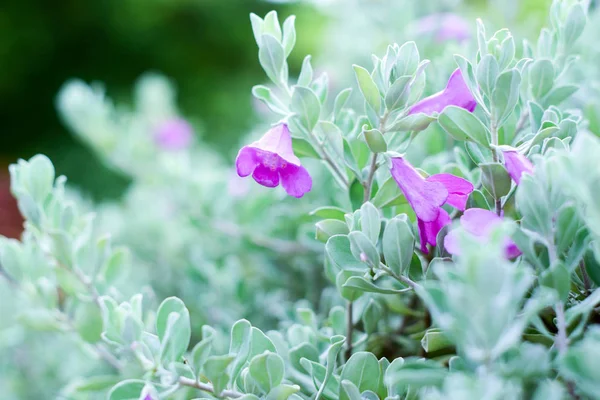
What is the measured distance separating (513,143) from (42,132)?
141 inches

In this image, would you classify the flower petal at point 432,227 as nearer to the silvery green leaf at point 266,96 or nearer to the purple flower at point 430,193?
the purple flower at point 430,193

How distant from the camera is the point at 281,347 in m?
0.51

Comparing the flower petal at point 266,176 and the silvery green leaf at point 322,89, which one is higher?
the silvery green leaf at point 322,89

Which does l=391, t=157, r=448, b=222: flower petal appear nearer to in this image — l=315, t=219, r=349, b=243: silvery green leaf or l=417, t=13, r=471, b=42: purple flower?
l=315, t=219, r=349, b=243: silvery green leaf

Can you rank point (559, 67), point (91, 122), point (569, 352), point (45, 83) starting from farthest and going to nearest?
1. point (45, 83)
2. point (91, 122)
3. point (559, 67)
4. point (569, 352)

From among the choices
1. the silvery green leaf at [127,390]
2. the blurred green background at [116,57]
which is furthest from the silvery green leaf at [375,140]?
the blurred green background at [116,57]

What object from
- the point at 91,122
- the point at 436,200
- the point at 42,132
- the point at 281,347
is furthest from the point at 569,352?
the point at 42,132

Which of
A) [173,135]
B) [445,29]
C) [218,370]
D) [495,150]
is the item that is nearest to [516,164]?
[495,150]

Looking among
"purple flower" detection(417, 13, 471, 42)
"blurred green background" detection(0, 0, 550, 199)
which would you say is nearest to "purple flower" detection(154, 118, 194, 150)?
"purple flower" detection(417, 13, 471, 42)

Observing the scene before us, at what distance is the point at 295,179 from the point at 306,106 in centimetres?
6

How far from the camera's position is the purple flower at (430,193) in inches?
16.3

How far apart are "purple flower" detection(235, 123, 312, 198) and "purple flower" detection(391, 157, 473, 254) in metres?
0.08

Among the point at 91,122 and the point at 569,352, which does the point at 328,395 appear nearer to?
the point at 569,352

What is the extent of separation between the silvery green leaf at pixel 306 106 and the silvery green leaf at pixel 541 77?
0.58ft
